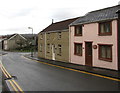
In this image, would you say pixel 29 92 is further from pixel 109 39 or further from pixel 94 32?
pixel 94 32

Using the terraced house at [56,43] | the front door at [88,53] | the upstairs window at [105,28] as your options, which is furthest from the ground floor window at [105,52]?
the terraced house at [56,43]

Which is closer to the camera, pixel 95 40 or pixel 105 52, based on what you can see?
pixel 105 52

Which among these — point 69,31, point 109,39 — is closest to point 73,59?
point 69,31

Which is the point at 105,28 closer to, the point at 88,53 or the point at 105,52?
the point at 105,52

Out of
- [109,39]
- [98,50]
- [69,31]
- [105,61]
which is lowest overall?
[105,61]

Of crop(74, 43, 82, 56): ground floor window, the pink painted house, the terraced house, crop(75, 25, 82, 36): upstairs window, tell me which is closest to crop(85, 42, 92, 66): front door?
the pink painted house

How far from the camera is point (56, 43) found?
997 inches

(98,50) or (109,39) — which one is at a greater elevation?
(109,39)

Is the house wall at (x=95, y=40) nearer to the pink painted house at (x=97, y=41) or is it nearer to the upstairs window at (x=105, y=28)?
the pink painted house at (x=97, y=41)

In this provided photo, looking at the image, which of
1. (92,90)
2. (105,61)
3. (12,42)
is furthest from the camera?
(12,42)

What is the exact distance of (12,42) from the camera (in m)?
81.1

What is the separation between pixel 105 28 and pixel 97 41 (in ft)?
5.49

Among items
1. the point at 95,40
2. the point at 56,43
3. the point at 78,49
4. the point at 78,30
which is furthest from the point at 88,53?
the point at 56,43

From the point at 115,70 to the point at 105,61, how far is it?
1541 mm
